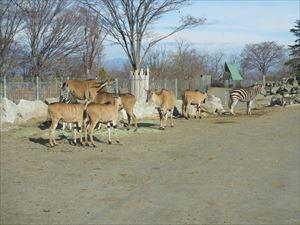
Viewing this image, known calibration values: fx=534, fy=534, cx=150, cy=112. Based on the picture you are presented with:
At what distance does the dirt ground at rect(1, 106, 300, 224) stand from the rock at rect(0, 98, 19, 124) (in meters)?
2.17

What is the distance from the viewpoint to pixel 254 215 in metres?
8.39

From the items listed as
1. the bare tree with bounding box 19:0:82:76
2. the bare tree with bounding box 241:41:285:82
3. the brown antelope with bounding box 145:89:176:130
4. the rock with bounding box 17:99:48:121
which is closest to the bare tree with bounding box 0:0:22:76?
the bare tree with bounding box 19:0:82:76

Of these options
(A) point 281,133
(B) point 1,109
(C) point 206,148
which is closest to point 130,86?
(B) point 1,109

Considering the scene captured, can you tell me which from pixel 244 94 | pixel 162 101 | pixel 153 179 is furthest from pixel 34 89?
pixel 153 179

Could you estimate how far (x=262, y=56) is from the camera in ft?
273

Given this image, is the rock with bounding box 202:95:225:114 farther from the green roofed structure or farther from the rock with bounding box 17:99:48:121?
the green roofed structure

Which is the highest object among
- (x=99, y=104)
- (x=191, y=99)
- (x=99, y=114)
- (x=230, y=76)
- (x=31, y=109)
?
(x=230, y=76)

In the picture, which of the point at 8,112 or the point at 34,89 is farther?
the point at 34,89

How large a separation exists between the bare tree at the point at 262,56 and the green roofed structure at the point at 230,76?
21.8m

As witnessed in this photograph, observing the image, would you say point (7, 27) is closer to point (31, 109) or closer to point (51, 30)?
point (51, 30)

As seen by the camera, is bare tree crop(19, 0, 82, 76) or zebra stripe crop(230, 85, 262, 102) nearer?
zebra stripe crop(230, 85, 262, 102)

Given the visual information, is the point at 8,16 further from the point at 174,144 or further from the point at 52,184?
the point at 52,184

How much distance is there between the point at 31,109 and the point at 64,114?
7475 millimetres

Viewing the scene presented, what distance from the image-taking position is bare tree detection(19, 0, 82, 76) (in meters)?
36.7
